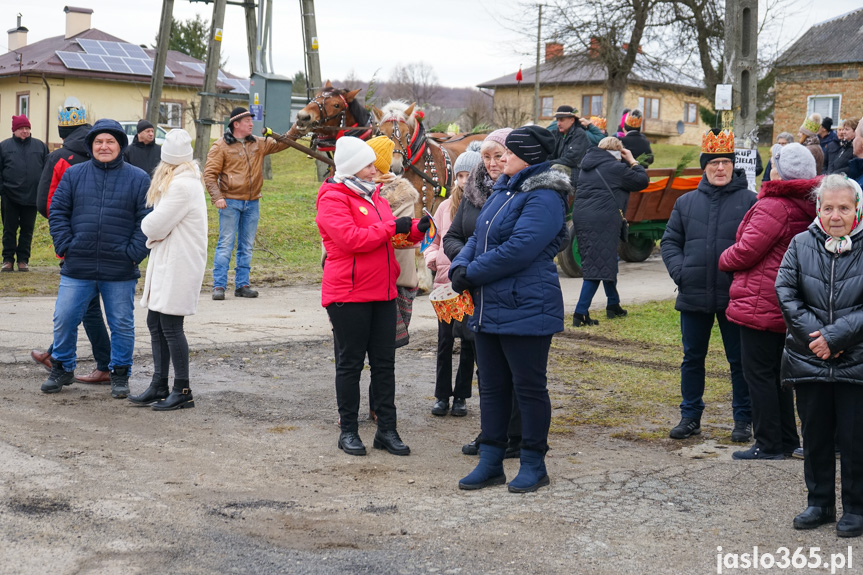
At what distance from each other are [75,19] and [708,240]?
146 feet

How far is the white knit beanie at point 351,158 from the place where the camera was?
5.64 meters

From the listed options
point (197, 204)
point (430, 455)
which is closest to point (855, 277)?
point (430, 455)

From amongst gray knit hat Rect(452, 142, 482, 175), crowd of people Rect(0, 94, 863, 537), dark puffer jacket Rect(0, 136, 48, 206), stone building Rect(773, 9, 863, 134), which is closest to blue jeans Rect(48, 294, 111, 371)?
crowd of people Rect(0, 94, 863, 537)

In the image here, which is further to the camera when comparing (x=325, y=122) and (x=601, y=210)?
(x=325, y=122)

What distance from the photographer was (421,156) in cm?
1115

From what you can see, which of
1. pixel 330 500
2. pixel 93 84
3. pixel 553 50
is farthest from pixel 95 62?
pixel 330 500

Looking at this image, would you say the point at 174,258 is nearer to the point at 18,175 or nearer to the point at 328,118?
the point at 328,118

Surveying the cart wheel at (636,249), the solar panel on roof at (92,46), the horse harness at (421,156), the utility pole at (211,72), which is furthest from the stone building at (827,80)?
the horse harness at (421,156)

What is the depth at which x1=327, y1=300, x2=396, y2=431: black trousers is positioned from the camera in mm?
5695

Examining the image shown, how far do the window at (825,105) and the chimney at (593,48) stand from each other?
11191 mm

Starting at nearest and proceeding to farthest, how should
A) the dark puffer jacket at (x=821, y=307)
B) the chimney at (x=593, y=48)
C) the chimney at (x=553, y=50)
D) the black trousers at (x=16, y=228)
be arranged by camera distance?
1. the dark puffer jacket at (x=821, y=307)
2. the black trousers at (x=16, y=228)
3. the chimney at (x=593, y=48)
4. the chimney at (x=553, y=50)

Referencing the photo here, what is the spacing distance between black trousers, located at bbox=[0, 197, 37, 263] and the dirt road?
704cm

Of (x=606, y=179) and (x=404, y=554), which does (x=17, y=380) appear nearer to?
(x=404, y=554)

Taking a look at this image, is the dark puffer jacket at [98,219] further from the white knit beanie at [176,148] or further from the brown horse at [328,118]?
the brown horse at [328,118]
